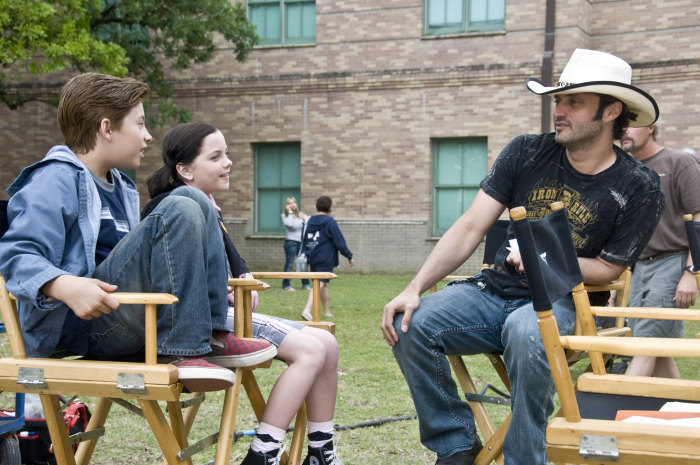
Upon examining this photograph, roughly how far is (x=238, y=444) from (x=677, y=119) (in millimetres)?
14441

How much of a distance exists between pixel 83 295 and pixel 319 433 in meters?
1.25

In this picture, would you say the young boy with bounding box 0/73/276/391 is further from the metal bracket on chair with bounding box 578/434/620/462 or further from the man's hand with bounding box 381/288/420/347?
the metal bracket on chair with bounding box 578/434/620/462

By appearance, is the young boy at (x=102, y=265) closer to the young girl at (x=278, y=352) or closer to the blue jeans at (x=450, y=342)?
the young girl at (x=278, y=352)

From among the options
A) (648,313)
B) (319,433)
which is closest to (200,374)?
(319,433)

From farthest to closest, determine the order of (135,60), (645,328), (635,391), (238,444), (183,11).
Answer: (135,60) < (183,11) < (645,328) < (238,444) < (635,391)

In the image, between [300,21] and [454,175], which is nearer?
[454,175]

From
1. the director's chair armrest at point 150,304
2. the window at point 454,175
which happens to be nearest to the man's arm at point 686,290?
the director's chair armrest at point 150,304

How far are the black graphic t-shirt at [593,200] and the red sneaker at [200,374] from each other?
1.45m

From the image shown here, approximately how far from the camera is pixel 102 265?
2783 millimetres

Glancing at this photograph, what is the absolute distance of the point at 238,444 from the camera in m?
A: 4.34

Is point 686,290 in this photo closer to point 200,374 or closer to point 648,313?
point 648,313

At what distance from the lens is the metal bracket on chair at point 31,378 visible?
272cm

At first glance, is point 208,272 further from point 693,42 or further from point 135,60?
point 693,42

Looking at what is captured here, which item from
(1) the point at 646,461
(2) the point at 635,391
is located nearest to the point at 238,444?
(2) the point at 635,391
